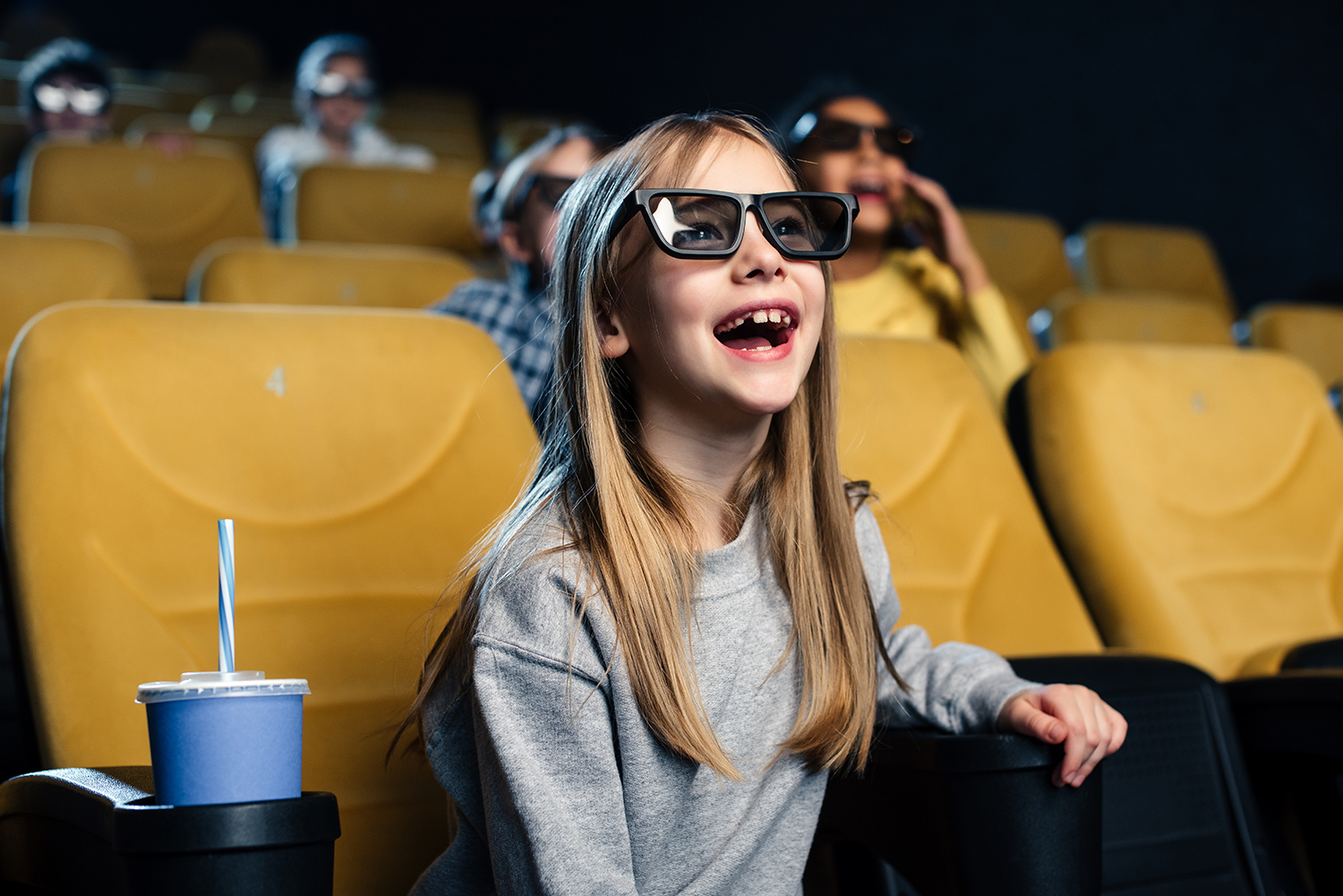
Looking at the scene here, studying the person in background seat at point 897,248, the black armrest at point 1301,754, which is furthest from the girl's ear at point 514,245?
the black armrest at point 1301,754

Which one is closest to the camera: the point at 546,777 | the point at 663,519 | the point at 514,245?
the point at 546,777

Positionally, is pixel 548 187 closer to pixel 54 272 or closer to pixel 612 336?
pixel 54 272

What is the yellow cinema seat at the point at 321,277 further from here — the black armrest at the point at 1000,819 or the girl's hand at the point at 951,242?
the black armrest at the point at 1000,819

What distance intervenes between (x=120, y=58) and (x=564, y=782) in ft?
20.0

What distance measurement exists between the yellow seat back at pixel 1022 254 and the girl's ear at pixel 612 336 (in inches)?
93.4

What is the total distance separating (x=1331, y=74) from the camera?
10.7ft

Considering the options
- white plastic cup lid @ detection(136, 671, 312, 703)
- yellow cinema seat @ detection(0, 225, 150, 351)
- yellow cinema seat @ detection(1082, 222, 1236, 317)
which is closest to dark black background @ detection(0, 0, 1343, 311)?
yellow cinema seat @ detection(1082, 222, 1236, 317)

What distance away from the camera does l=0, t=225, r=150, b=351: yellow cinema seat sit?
61.7 inches

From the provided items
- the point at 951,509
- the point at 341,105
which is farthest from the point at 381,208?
the point at 951,509

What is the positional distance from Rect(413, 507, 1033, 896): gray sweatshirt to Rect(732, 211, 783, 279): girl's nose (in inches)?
6.7

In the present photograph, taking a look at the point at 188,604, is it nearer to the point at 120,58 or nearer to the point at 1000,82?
the point at 1000,82

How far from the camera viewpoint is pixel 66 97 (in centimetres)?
291

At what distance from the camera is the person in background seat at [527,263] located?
1521 mm

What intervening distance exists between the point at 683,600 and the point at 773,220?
241 millimetres
